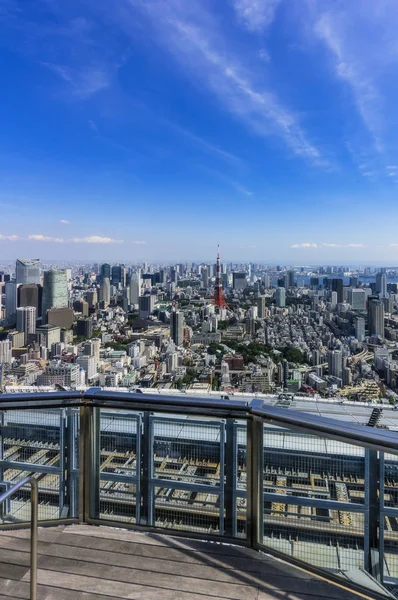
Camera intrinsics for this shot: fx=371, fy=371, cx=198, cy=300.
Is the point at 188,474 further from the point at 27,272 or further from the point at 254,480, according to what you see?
the point at 27,272

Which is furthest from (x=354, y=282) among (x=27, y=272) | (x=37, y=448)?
(x=37, y=448)

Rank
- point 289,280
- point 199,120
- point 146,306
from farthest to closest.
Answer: point 289,280, point 146,306, point 199,120

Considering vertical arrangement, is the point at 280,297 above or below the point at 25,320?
above

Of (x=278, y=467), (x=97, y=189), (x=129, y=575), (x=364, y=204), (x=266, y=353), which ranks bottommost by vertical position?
(x=266, y=353)

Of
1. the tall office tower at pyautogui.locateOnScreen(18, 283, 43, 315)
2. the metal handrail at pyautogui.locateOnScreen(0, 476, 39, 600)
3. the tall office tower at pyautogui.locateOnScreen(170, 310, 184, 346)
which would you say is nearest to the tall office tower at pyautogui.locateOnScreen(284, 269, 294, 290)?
the tall office tower at pyautogui.locateOnScreen(170, 310, 184, 346)

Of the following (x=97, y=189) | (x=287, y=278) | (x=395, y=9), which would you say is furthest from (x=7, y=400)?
(x=287, y=278)

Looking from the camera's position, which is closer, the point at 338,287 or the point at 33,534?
the point at 33,534

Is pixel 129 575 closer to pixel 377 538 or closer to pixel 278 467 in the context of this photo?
pixel 278 467
